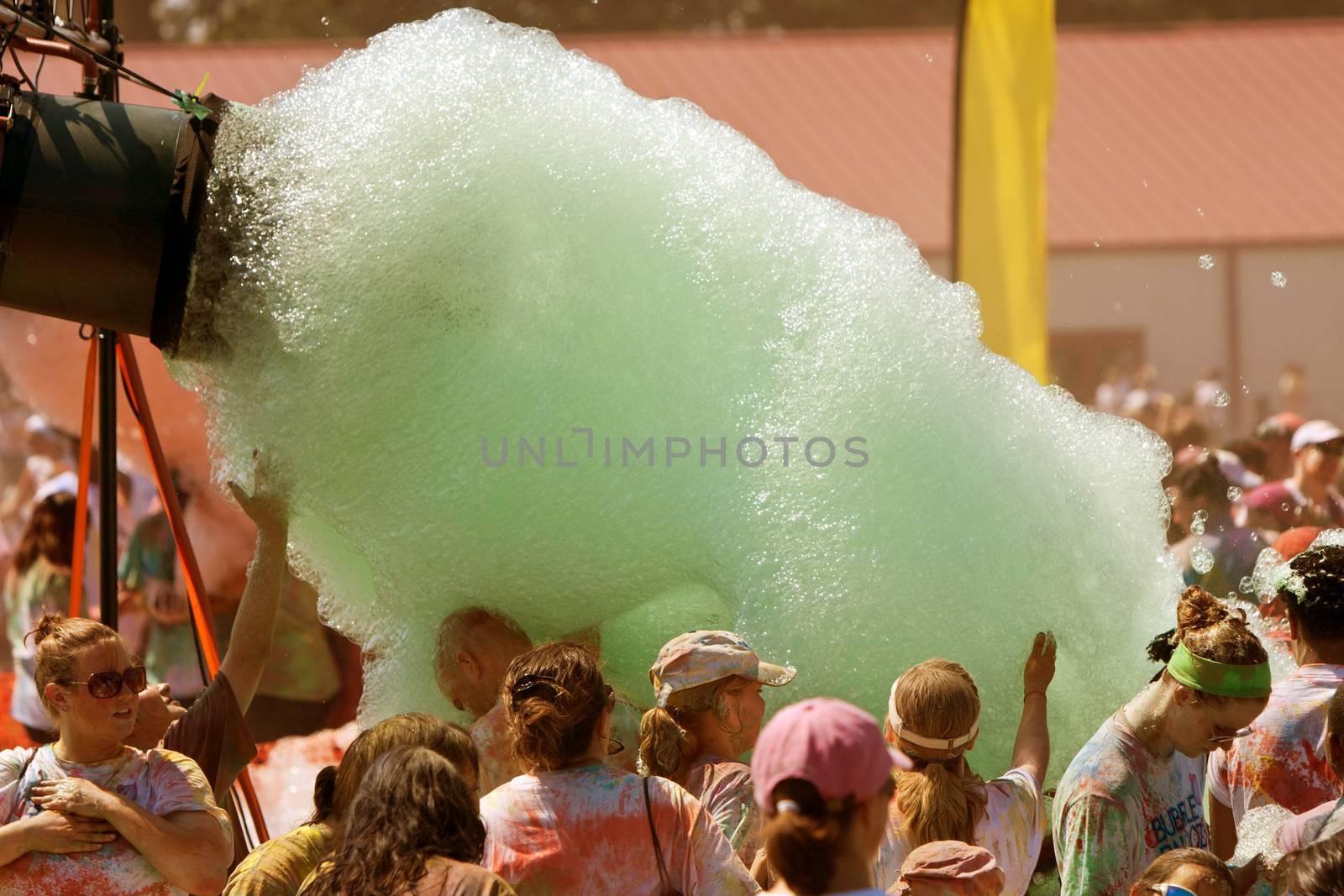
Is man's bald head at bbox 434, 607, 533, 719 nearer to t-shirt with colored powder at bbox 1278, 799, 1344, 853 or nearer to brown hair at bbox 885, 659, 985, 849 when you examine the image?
brown hair at bbox 885, 659, 985, 849

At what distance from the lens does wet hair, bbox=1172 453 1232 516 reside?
13.1 feet

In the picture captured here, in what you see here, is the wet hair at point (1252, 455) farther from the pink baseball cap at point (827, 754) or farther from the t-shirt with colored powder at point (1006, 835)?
the pink baseball cap at point (827, 754)

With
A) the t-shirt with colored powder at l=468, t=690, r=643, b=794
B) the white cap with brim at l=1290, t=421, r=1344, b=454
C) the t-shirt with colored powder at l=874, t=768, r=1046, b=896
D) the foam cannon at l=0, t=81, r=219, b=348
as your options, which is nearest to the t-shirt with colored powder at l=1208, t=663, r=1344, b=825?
the t-shirt with colored powder at l=874, t=768, r=1046, b=896

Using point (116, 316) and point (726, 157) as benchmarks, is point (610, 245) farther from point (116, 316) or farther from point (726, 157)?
point (116, 316)

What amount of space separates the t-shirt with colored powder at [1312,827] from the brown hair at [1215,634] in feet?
0.65

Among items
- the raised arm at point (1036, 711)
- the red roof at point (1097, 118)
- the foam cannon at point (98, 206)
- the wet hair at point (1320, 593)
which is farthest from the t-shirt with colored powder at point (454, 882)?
the red roof at point (1097, 118)

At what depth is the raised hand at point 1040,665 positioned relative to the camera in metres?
2.45

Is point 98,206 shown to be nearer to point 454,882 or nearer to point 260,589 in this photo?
point 260,589

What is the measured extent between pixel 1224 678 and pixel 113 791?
1563mm

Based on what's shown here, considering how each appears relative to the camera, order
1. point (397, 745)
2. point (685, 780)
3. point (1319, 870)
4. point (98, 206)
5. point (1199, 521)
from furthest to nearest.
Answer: point (1199, 521), point (98, 206), point (685, 780), point (397, 745), point (1319, 870)

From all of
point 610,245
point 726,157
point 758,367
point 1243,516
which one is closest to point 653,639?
point 758,367

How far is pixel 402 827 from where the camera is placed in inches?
61.0

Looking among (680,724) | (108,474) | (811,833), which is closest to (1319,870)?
(811,833)

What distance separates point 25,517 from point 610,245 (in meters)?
4.18
